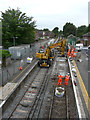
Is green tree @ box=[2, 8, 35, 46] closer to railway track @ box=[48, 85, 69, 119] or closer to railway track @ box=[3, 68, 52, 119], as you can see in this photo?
railway track @ box=[3, 68, 52, 119]

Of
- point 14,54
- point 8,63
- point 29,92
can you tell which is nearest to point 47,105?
point 29,92

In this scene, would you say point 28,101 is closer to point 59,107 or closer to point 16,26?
point 59,107

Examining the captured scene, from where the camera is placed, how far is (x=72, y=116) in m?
8.52

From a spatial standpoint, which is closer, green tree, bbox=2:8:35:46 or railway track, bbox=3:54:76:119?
railway track, bbox=3:54:76:119

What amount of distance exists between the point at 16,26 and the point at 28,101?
2837 centimetres

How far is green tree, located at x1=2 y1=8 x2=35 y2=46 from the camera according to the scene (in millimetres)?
32875

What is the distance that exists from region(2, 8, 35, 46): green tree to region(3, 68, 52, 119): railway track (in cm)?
2229

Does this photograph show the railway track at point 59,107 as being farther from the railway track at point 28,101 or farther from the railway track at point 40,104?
the railway track at point 28,101

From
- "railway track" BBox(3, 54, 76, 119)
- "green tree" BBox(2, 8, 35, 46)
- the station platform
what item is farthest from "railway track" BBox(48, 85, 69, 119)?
"green tree" BBox(2, 8, 35, 46)

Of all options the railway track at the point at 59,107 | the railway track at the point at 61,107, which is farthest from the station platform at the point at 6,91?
the railway track at the point at 59,107

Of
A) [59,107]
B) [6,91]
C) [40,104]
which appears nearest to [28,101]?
[40,104]

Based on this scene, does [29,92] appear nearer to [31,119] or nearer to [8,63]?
[31,119]

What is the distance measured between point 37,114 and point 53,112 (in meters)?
1.25

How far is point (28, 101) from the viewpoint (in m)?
10.5
